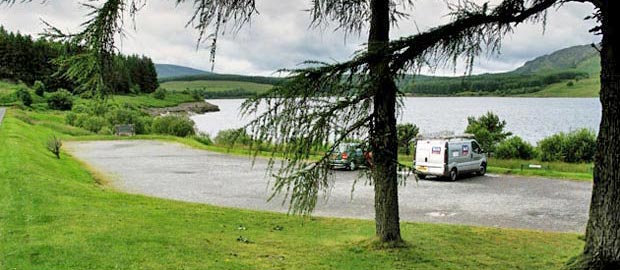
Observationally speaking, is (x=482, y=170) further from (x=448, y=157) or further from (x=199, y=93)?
(x=199, y=93)

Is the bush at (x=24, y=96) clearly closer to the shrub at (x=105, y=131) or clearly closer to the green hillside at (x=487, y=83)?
the shrub at (x=105, y=131)

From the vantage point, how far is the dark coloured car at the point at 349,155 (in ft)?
19.9

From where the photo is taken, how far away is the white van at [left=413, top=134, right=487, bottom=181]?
62.4ft

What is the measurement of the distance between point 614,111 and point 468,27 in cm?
165

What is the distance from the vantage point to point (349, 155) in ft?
20.0

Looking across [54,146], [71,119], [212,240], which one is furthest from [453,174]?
[71,119]

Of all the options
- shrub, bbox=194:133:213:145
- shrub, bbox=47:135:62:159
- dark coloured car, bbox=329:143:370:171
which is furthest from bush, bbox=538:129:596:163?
dark coloured car, bbox=329:143:370:171

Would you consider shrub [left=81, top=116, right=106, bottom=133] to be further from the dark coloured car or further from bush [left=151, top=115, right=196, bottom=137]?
the dark coloured car

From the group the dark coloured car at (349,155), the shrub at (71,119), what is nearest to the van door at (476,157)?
the dark coloured car at (349,155)

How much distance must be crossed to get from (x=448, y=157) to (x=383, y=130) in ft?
43.9

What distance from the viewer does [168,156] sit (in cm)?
2678

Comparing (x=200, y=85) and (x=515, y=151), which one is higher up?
(x=200, y=85)

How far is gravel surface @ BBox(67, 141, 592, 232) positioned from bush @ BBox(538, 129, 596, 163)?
1373cm

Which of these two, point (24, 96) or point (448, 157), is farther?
point (24, 96)
